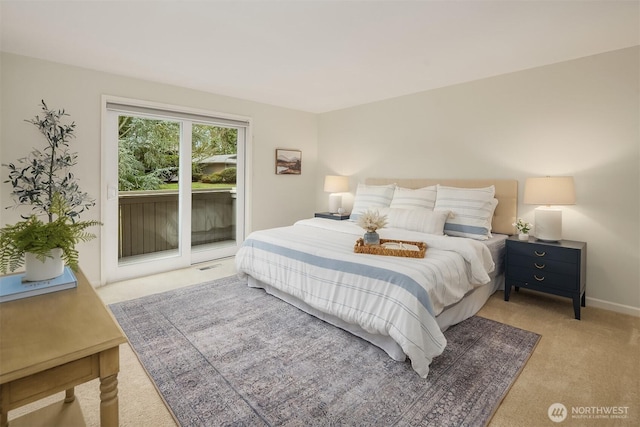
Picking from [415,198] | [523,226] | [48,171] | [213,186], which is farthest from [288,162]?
[523,226]

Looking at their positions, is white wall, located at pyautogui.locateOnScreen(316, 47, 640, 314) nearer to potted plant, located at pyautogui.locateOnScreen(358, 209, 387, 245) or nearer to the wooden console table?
potted plant, located at pyautogui.locateOnScreen(358, 209, 387, 245)

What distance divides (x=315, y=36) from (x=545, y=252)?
8.93 ft

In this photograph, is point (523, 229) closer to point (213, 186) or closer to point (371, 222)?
point (371, 222)

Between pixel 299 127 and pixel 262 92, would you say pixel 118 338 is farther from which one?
pixel 299 127

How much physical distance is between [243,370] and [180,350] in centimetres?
55

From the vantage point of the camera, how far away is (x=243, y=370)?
2025 millimetres

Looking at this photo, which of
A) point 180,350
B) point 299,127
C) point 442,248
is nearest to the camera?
point 180,350

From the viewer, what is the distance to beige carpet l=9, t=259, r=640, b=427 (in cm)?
166

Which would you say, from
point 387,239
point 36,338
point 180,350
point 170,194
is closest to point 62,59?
point 170,194

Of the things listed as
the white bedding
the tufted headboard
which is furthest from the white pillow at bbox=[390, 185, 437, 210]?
the white bedding

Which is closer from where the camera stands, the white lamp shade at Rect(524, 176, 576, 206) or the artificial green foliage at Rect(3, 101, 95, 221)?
the white lamp shade at Rect(524, 176, 576, 206)

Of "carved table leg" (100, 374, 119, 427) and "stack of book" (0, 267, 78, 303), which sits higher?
"stack of book" (0, 267, 78, 303)

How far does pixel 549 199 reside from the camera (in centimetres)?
289

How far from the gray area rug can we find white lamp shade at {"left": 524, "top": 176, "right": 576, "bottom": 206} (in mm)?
1192
